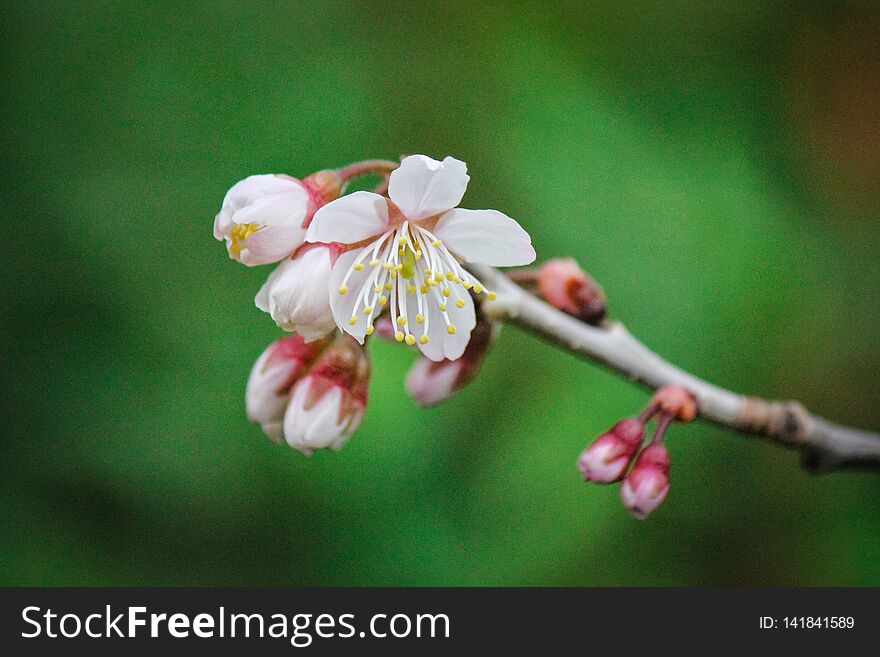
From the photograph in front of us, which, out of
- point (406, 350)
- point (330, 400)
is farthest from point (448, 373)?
point (406, 350)

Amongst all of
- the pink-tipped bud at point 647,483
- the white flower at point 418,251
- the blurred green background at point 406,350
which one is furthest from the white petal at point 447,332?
the blurred green background at point 406,350

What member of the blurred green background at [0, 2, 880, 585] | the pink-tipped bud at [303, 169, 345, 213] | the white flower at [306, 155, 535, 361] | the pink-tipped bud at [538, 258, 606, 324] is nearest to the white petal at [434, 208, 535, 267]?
the white flower at [306, 155, 535, 361]

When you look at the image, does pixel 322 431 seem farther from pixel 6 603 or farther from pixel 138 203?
pixel 138 203

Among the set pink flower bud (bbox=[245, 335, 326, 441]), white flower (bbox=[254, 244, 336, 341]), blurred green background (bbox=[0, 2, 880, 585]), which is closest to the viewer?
white flower (bbox=[254, 244, 336, 341])

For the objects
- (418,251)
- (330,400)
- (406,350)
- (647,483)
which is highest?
(406,350)

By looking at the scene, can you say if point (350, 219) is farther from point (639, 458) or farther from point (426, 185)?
point (639, 458)

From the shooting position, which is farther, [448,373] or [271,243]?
[448,373]

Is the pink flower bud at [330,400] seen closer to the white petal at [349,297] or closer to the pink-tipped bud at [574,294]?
the white petal at [349,297]

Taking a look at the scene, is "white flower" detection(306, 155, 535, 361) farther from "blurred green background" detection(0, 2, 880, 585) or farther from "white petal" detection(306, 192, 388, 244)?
"blurred green background" detection(0, 2, 880, 585)
